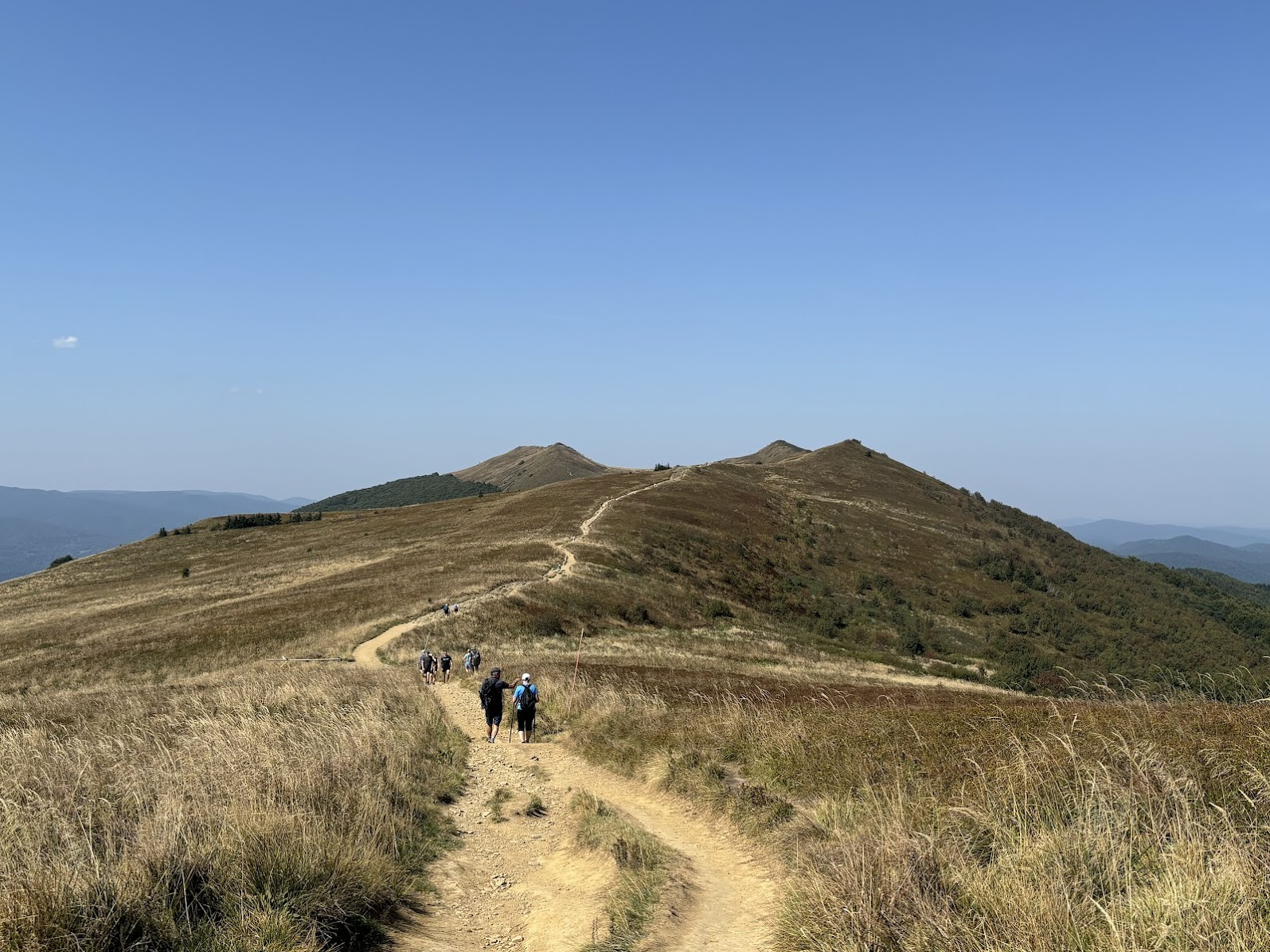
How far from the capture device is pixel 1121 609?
81.6 metres

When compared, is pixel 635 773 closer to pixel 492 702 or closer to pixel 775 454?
pixel 492 702

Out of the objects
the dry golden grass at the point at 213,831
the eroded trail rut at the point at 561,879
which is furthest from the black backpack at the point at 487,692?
the dry golden grass at the point at 213,831

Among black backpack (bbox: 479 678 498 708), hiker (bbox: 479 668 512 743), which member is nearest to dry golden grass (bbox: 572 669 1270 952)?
hiker (bbox: 479 668 512 743)

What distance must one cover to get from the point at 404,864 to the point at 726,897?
397 cm

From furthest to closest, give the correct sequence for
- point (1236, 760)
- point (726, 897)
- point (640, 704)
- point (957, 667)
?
point (957, 667) → point (640, 704) → point (726, 897) → point (1236, 760)

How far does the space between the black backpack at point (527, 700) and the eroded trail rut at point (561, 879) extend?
292 centimetres

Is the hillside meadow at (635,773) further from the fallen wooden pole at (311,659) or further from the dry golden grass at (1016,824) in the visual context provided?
the fallen wooden pole at (311,659)

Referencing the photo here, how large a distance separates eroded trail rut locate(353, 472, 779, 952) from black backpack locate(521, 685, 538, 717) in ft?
9.59

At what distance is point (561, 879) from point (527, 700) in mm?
8285

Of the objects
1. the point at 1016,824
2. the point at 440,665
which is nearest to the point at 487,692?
the point at 440,665

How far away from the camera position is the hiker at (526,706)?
17328mm

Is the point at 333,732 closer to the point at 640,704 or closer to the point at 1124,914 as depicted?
the point at 640,704

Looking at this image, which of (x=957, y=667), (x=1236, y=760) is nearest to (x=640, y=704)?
(x=1236, y=760)

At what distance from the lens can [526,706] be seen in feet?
56.8
